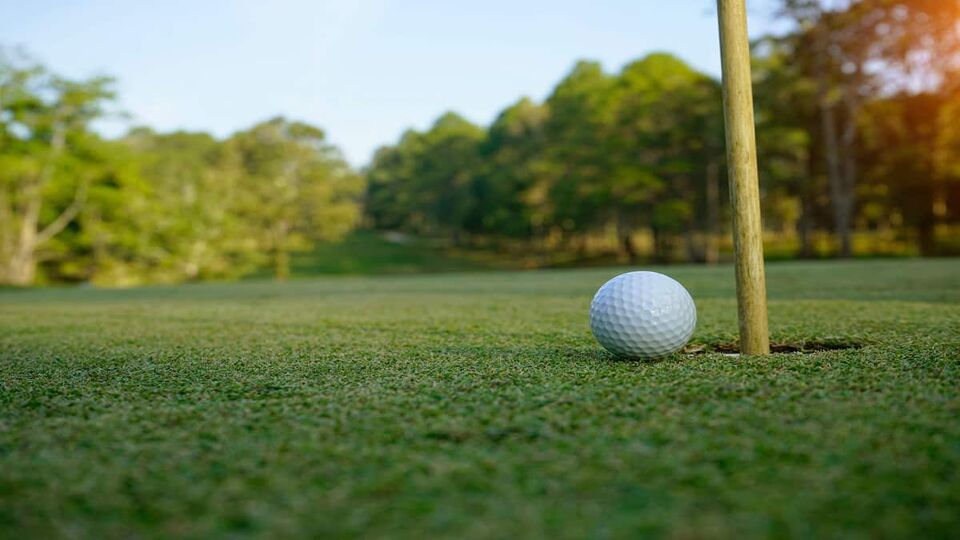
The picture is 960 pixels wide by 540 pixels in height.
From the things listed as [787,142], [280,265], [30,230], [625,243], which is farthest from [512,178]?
[30,230]

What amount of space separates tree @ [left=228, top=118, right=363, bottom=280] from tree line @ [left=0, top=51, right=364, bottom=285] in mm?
127

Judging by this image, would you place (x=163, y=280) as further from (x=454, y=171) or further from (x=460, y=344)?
(x=460, y=344)

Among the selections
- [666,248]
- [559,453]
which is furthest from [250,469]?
[666,248]

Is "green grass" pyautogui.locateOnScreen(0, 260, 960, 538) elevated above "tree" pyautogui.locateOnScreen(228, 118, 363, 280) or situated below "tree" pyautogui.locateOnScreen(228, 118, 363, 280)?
below

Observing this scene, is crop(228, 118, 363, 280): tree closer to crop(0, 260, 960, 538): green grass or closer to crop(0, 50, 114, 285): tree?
crop(0, 50, 114, 285): tree

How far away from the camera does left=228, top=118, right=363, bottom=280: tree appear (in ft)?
124

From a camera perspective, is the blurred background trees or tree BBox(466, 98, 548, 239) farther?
tree BBox(466, 98, 548, 239)

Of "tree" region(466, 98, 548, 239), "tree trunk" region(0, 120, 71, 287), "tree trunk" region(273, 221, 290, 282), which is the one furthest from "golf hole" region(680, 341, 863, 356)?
"tree trunk" region(0, 120, 71, 287)

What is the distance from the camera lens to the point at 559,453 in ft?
5.96

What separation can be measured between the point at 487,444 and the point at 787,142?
3017cm

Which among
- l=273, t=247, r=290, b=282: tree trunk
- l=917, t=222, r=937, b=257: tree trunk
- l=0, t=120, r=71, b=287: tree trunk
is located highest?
l=0, t=120, r=71, b=287: tree trunk

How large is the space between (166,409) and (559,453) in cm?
160

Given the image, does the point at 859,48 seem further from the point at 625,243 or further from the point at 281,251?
the point at 281,251

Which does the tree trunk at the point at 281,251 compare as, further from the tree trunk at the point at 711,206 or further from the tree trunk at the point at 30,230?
the tree trunk at the point at 711,206
